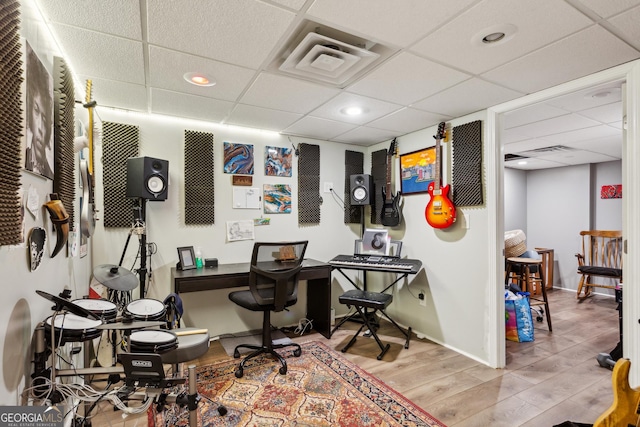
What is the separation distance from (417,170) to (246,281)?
2.13 metres

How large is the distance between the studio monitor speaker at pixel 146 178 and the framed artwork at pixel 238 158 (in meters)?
0.72

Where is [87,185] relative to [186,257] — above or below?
above

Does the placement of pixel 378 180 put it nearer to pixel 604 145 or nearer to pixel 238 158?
pixel 238 158

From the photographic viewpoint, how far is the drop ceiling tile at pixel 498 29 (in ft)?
4.70

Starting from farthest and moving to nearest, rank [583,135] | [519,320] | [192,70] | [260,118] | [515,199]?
[515,199] < [583,135] < [519,320] < [260,118] < [192,70]

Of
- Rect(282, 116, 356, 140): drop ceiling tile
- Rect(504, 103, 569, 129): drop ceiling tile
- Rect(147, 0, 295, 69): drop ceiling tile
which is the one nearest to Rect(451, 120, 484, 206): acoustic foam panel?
Rect(504, 103, 569, 129): drop ceiling tile

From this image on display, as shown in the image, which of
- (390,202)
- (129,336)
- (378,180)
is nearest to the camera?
(129,336)

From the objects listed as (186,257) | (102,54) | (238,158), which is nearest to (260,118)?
(238,158)

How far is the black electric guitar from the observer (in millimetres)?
3639

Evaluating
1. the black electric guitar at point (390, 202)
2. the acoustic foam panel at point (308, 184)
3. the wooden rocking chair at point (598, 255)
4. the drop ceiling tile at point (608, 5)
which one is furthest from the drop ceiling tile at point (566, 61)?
the wooden rocking chair at point (598, 255)

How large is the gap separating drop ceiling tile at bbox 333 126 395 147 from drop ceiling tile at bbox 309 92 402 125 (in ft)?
1.11

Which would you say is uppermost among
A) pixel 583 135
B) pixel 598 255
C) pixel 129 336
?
pixel 583 135

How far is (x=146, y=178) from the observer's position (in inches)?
104

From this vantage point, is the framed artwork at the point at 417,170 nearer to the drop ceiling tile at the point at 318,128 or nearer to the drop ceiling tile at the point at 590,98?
the drop ceiling tile at the point at 318,128
